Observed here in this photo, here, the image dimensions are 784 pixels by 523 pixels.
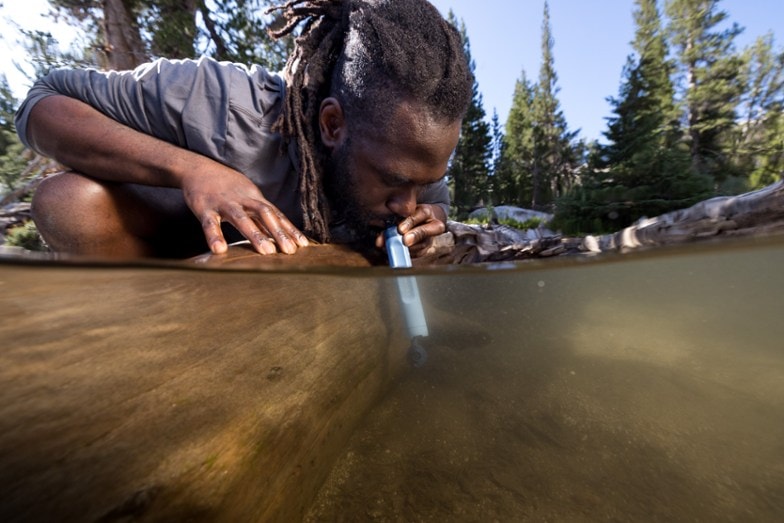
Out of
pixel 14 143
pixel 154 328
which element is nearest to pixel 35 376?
pixel 154 328

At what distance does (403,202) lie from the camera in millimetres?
2121

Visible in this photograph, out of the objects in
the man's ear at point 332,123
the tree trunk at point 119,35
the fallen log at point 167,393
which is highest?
the tree trunk at point 119,35

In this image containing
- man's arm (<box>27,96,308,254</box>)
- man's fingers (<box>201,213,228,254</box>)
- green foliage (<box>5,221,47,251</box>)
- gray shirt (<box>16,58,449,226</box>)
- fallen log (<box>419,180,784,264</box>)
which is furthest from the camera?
green foliage (<box>5,221,47,251</box>)

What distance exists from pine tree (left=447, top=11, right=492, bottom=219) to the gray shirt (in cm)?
2074

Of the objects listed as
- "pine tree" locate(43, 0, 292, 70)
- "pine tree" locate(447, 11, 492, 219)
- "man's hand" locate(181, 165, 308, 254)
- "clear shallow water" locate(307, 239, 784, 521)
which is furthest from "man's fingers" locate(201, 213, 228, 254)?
"pine tree" locate(447, 11, 492, 219)

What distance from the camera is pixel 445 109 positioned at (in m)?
1.89

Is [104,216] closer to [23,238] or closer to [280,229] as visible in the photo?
[280,229]

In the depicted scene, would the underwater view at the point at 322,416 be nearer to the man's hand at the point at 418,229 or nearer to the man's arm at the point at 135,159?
the man's hand at the point at 418,229

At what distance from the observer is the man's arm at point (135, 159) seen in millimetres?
1576

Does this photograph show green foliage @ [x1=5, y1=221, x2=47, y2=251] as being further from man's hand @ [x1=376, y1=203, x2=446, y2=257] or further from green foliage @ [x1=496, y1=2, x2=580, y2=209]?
green foliage @ [x1=496, y1=2, x2=580, y2=209]

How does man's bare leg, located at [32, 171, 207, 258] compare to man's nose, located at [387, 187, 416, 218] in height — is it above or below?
above

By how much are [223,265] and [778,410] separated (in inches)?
107

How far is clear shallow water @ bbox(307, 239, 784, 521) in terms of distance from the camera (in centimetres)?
85

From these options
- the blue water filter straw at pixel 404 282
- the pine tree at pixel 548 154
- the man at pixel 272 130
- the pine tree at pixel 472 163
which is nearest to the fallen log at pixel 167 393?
the man at pixel 272 130
